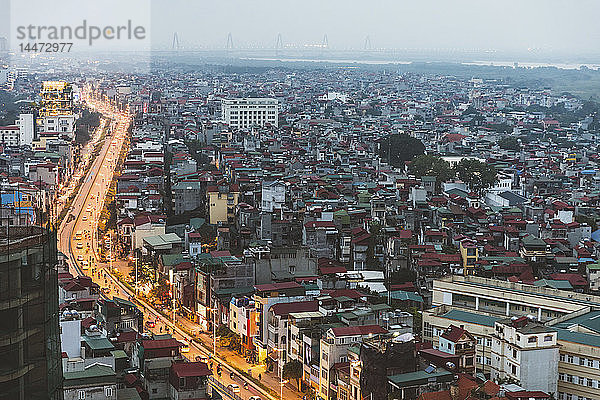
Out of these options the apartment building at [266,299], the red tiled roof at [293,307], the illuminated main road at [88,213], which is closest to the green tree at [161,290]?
the illuminated main road at [88,213]

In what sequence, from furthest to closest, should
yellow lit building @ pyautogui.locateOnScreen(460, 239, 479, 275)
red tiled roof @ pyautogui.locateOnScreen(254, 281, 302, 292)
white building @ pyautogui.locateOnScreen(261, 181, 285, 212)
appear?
white building @ pyautogui.locateOnScreen(261, 181, 285, 212) < yellow lit building @ pyautogui.locateOnScreen(460, 239, 479, 275) < red tiled roof @ pyautogui.locateOnScreen(254, 281, 302, 292)

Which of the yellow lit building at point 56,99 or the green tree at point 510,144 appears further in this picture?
the yellow lit building at point 56,99

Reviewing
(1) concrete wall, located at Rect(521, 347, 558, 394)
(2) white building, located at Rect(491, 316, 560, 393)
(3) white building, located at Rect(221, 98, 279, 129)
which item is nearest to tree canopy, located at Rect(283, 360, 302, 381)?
(2) white building, located at Rect(491, 316, 560, 393)

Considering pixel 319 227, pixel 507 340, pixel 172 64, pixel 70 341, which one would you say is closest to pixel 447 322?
pixel 507 340

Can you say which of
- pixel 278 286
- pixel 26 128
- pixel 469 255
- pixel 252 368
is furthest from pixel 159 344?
pixel 26 128

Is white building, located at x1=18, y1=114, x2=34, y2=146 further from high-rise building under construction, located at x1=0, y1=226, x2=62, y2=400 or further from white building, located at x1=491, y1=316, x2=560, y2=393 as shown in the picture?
high-rise building under construction, located at x1=0, y1=226, x2=62, y2=400

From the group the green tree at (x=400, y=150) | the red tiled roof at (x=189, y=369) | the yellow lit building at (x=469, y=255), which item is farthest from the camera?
the green tree at (x=400, y=150)

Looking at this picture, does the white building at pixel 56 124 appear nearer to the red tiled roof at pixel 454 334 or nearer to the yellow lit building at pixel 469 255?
the yellow lit building at pixel 469 255
